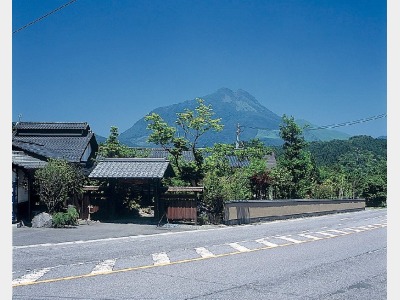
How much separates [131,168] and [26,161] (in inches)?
191

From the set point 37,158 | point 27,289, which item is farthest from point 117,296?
point 37,158

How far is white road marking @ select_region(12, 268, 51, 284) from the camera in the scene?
24.1 ft

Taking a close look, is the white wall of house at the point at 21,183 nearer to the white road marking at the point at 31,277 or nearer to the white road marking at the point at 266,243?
the white road marking at the point at 31,277

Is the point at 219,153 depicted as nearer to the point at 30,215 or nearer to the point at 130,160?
the point at 130,160

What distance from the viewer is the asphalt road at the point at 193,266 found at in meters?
6.86

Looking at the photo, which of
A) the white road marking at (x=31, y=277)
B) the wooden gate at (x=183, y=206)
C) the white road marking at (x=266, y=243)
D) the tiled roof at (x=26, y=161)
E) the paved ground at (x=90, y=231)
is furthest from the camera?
the wooden gate at (x=183, y=206)

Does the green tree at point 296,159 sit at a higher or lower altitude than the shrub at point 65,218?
higher

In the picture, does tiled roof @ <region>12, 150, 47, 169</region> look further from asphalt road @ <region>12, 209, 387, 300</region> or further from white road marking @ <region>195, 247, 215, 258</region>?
white road marking @ <region>195, 247, 215, 258</region>

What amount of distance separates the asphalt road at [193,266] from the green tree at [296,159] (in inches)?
617

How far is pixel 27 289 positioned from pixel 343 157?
5360cm

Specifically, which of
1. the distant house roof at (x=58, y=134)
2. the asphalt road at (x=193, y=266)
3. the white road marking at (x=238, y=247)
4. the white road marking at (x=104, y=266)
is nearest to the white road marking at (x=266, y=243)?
the asphalt road at (x=193, y=266)

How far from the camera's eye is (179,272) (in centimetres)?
837

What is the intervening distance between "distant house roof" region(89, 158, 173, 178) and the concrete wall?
12.8 ft

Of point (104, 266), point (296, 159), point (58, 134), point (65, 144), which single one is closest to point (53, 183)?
point (104, 266)
